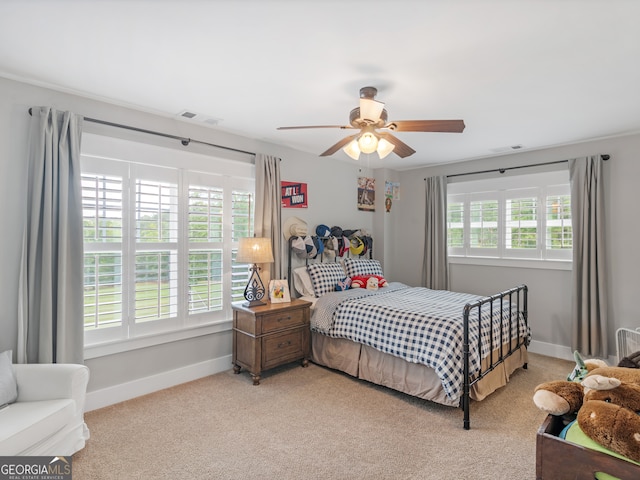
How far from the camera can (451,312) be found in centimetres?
300

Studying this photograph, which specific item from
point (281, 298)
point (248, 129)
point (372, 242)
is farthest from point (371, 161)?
point (281, 298)

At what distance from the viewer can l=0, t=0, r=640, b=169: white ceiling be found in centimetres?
165

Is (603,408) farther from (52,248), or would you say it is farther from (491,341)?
(52,248)

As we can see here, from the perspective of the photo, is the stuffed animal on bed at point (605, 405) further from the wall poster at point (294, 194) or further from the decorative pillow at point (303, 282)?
the wall poster at point (294, 194)

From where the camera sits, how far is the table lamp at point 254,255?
11.0 feet

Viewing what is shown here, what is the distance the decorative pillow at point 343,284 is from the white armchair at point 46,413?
2548mm

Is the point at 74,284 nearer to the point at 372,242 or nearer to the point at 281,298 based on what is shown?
the point at 281,298

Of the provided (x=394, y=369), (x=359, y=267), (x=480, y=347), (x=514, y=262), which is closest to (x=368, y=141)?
(x=480, y=347)

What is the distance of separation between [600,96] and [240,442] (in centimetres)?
362

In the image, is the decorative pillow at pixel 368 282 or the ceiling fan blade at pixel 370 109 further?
the decorative pillow at pixel 368 282

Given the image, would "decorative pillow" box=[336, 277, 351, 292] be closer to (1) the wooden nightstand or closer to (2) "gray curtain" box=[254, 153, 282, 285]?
(1) the wooden nightstand

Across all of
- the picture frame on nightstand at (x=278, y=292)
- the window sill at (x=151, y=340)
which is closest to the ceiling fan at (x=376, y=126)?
the picture frame on nightstand at (x=278, y=292)

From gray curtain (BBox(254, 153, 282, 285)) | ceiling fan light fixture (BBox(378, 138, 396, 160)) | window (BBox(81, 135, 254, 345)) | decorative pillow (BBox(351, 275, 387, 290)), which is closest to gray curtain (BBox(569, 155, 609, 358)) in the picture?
decorative pillow (BBox(351, 275, 387, 290))

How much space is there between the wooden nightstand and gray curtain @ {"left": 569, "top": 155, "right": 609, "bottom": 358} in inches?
116
